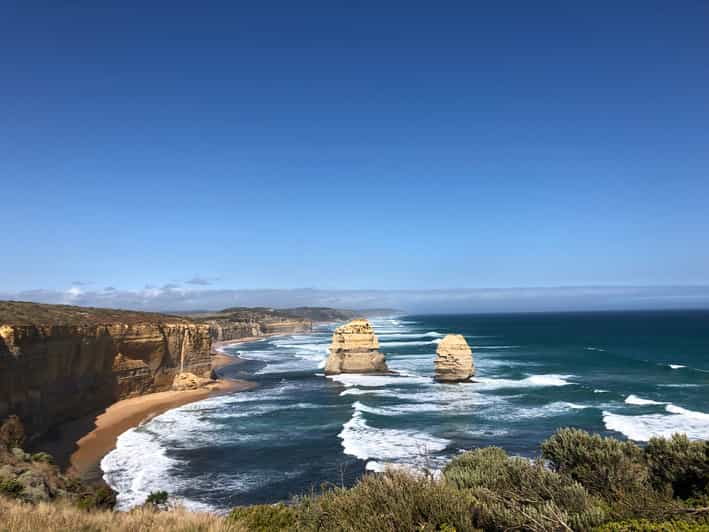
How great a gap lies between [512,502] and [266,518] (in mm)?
4462

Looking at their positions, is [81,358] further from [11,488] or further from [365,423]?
[11,488]

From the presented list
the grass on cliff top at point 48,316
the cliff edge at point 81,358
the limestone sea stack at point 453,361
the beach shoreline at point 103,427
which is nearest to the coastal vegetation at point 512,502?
the beach shoreline at point 103,427

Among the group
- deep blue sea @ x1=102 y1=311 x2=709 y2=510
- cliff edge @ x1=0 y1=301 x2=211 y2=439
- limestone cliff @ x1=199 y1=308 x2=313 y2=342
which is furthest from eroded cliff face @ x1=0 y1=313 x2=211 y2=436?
limestone cliff @ x1=199 y1=308 x2=313 y2=342

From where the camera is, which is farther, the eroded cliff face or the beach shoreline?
the eroded cliff face

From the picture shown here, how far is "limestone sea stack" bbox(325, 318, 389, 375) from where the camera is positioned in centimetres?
4912

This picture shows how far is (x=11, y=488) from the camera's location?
12.6 metres

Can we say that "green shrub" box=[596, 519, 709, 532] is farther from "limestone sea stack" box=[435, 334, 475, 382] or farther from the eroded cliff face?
"limestone sea stack" box=[435, 334, 475, 382]

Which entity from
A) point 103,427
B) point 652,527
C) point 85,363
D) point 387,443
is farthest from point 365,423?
point 652,527

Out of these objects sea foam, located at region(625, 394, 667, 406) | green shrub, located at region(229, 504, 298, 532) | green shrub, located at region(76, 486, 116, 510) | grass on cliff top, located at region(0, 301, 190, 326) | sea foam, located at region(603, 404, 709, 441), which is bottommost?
sea foam, located at region(625, 394, 667, 406)

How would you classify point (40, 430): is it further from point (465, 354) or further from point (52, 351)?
point (465, 354)

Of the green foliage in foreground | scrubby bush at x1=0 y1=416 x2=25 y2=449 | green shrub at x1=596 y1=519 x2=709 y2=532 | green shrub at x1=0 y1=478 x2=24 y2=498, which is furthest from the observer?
scrubby bush at x1=0 y1=416 x2=25 y2=449

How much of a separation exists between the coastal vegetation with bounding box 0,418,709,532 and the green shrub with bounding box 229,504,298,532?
19 mm

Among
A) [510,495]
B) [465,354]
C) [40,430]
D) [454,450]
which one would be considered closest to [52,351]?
[40,430]

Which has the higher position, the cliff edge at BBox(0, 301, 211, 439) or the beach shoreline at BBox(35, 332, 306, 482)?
the cliff edge at BBox(0, 301, 211, 439)
